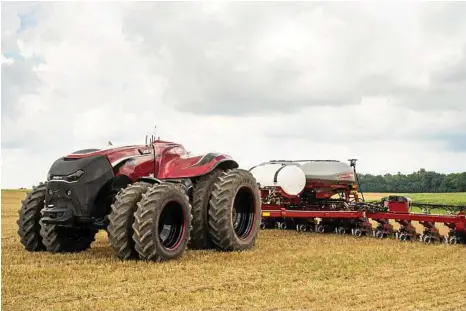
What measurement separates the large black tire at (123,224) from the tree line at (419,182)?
39437 mm

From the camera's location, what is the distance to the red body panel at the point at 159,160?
11.6 m

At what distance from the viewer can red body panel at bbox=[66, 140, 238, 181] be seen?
11562 millimetres

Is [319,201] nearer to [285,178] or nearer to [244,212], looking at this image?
[285,178]

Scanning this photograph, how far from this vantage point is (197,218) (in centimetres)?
1227

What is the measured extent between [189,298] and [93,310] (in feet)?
3.97

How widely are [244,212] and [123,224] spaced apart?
3.82 meters

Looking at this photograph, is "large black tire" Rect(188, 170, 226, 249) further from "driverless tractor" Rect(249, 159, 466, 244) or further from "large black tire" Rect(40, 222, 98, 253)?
"driverless tractor" Rect(249, 159, 466, 244)

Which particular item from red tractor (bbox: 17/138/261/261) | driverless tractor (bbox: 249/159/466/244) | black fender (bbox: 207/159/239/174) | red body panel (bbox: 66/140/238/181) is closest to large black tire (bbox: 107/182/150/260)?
red tractor (bbox: 17/138/261/261)

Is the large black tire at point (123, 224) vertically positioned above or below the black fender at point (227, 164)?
below

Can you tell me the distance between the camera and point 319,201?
18328 millimetres

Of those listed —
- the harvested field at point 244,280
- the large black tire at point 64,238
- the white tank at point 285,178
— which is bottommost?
the harvested field at point 244,280

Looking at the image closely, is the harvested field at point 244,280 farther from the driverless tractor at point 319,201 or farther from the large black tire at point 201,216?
the driverless tractor at point 319,201

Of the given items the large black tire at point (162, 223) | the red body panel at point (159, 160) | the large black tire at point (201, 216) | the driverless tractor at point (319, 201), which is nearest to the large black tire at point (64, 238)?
the red body panel at point (159, 160)

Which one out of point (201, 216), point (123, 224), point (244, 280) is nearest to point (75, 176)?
point (123, 224)
